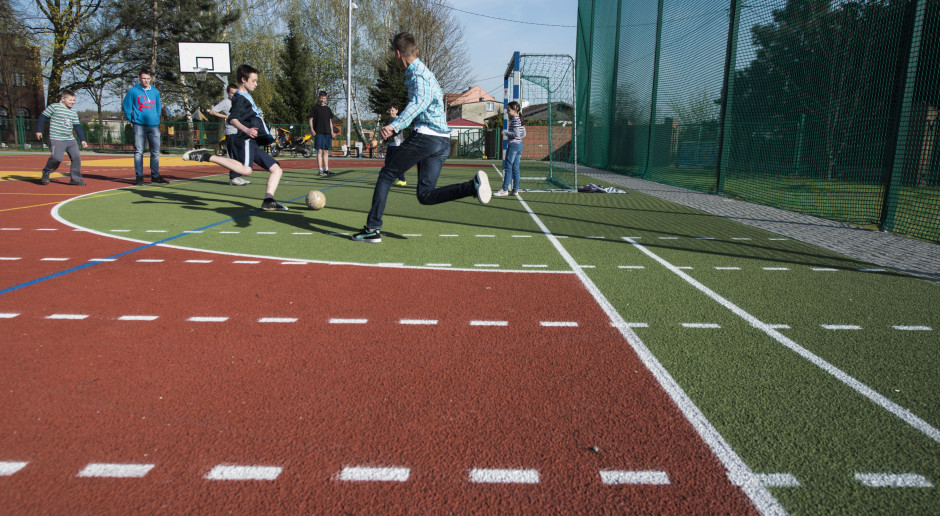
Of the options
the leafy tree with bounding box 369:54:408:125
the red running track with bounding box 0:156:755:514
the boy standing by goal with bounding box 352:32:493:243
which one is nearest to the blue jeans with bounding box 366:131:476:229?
the boy standing by goal with bounding box 352:32:493:243

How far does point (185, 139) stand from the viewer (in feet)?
126

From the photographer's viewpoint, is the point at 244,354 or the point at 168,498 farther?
the point at 244,354

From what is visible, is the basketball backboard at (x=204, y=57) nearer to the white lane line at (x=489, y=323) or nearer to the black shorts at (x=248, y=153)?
the black shorts at (x=248, y=153)

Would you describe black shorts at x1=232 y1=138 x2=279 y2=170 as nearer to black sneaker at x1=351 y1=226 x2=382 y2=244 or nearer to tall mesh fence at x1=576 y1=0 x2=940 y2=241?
black sneaker at x1=351 y1=226 x2=382 y2=244

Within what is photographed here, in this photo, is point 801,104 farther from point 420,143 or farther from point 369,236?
point 369,236

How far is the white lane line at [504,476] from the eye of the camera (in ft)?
7.05

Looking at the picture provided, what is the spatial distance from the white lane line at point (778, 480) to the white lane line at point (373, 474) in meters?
1.37

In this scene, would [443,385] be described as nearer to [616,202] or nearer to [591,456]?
[591,456]

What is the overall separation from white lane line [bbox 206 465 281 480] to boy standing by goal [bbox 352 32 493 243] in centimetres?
412

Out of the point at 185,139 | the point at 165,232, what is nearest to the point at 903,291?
the point at 165,232

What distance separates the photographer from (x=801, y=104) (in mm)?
11234

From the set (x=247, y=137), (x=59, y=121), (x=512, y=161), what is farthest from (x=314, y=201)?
(x=59, y=121)

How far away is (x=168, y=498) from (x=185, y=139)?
41.7m

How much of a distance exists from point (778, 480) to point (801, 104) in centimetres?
1131
